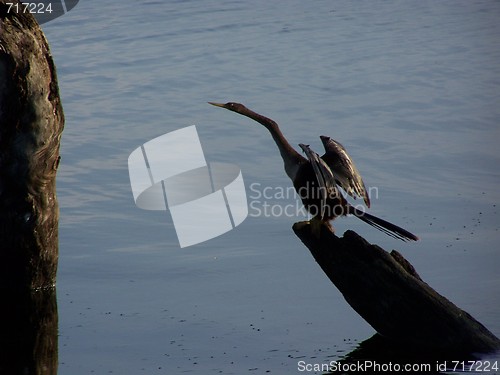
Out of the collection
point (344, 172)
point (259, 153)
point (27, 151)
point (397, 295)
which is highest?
point (27, 151)

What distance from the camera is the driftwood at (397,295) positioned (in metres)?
5.99

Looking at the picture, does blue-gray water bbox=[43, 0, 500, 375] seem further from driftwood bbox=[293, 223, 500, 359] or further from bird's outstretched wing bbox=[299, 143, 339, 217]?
bird's outstretched wing bbox=[299, 143, 339, 217]

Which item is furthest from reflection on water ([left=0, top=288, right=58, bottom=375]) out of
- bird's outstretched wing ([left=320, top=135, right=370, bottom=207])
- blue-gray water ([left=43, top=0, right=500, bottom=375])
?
bird's outstretched wing ([left=320, top=135, right=370, bottom=207])

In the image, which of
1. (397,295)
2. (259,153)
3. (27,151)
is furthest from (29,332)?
(259,153)

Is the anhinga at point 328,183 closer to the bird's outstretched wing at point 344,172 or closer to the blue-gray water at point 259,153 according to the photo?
the bird's outstretched wing at point 344,172

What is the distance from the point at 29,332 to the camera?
664 cm

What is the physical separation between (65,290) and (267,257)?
154 cm

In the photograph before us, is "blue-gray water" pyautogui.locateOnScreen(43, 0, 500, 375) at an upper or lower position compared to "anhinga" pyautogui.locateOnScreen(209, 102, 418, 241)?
lower

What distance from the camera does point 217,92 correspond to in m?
12.4

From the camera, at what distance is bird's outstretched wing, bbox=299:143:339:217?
5938mm

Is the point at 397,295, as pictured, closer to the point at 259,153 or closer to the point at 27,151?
the point at 27,151

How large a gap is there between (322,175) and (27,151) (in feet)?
6.49

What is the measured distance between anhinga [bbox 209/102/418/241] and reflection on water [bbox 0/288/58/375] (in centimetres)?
183

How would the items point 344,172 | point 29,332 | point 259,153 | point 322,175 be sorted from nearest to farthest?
1. point 322,175
2. point 344,172
3. point 29,332
4. point 259,153
